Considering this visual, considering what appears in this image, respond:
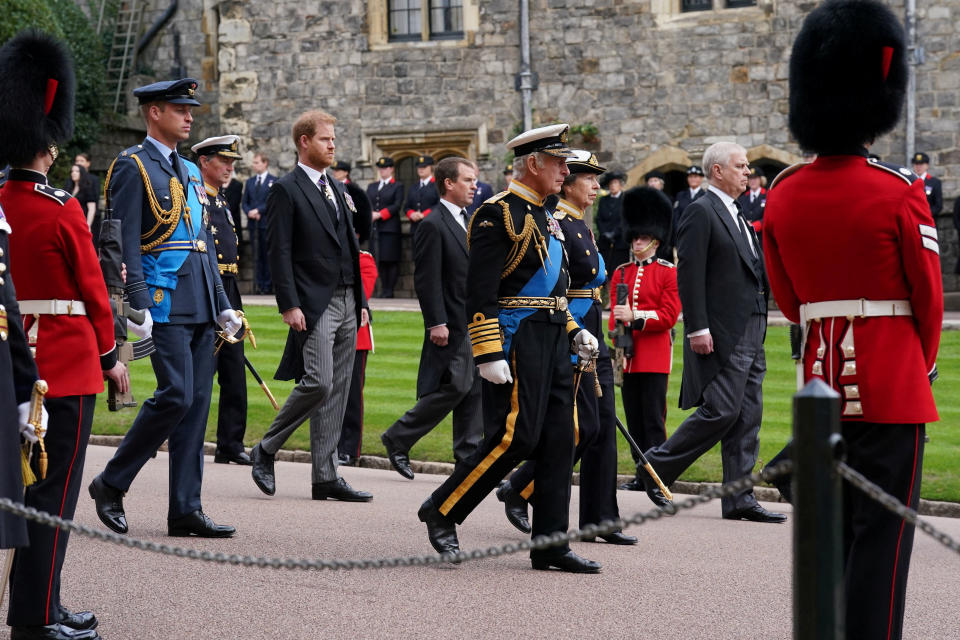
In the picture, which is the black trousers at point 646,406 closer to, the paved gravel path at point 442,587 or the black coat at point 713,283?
the black coat at point 713,283

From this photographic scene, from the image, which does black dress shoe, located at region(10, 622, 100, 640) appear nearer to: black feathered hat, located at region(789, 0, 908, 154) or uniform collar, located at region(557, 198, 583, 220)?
black feathered hat, located at region(789, 0, 908, 154)

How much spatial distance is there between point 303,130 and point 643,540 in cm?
304

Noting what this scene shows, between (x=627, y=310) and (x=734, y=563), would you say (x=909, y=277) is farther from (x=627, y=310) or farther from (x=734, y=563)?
(x=627, y=310)

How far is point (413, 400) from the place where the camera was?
1330cm

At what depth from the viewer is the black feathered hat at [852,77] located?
16.5ft

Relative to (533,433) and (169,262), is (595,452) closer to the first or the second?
(533,433)

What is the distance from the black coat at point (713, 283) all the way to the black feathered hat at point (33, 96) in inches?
154

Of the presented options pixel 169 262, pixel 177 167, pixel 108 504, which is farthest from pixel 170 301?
pixel 108 504

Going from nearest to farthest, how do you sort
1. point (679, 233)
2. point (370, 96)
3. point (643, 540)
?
point (643, 540)
point (679, 233)
point (370, 96)

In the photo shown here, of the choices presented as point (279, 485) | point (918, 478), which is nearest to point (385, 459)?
point (279, 485)

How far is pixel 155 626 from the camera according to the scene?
18.0 ft

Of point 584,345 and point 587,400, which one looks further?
point 587,400

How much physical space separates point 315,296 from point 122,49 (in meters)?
24.7

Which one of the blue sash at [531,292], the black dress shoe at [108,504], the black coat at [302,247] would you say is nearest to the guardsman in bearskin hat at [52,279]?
Result: the black dress shoe at [108,504]
